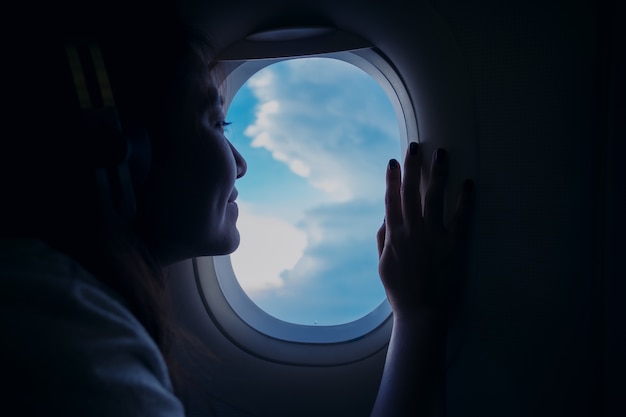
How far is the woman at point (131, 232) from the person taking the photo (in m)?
0.44

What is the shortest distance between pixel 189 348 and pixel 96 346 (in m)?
0.57

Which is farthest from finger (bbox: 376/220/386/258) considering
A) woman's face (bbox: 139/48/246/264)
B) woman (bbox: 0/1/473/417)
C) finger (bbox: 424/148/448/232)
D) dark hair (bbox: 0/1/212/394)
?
dark hair (bbox: 0/1/212/394)

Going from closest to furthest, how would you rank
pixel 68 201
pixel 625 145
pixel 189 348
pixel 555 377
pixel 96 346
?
pixel 96 346 < pixel 68 201 < pixel 625 145 < pixel 555 377 < pixel 189 348

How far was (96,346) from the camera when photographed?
45 cm

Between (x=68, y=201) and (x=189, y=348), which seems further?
(x=189, y=348)

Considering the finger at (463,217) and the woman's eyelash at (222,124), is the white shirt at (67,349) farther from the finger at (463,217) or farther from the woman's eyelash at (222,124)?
the finger at (463,217)

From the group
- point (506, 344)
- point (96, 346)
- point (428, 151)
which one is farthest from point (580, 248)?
point (96, 346)

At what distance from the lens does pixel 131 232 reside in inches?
25.9

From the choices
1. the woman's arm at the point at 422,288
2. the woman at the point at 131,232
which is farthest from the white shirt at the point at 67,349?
the woman's arm at the point at 422,288

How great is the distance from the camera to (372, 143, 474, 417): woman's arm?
0.86 meters

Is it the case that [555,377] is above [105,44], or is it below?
below

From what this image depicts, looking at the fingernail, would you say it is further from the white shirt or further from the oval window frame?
the white shirt

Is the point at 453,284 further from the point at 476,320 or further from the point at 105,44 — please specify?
the point at 105,44

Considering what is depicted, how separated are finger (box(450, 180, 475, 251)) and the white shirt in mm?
603
